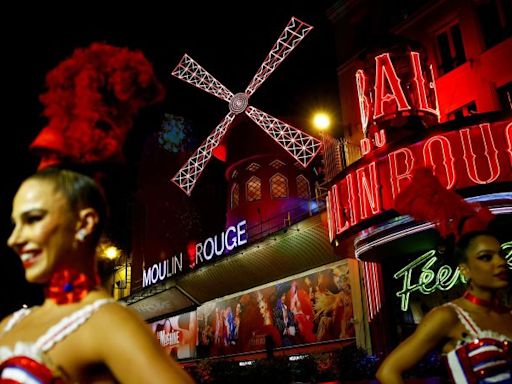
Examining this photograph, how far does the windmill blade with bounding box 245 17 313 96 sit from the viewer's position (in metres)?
20.6

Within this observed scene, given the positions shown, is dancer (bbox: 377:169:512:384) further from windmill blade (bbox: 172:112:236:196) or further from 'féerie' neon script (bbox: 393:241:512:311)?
windmill blade (bbox: 172:112:236:196)

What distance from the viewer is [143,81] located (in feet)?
6.64

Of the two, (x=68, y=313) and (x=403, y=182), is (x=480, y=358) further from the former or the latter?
(x=403, y=182)

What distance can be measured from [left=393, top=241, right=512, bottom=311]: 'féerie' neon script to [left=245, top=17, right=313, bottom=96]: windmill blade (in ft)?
36.9

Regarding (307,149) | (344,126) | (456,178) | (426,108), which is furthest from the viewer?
(307,149)

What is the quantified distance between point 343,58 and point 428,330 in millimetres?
15460

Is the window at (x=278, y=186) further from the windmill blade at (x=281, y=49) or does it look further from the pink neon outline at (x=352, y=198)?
the pink neon outline at (x=352, y=198)

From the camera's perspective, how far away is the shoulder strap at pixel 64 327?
58.2 inches

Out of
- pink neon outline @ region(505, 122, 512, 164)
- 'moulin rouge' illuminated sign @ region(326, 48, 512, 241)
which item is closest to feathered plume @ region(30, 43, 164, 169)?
'moulin rouge' illuminated sign @ region(326, 48, 512, 241)

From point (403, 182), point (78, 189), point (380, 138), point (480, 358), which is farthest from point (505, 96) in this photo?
point (78, 189)

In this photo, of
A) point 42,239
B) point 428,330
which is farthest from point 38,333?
point 428,330

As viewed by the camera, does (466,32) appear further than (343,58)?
No

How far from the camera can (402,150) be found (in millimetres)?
10727

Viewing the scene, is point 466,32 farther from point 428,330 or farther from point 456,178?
point 428,330
